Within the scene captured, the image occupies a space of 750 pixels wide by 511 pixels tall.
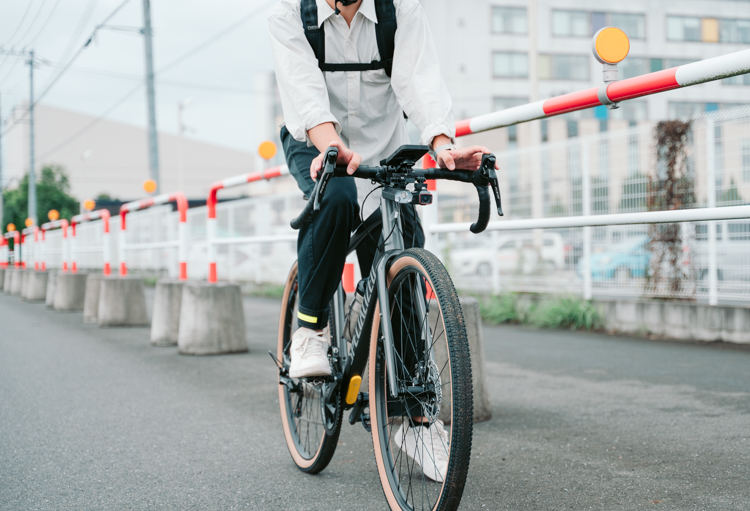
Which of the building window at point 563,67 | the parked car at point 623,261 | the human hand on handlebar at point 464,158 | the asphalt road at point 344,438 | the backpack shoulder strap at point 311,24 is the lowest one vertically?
the asphalt road at point 344,438

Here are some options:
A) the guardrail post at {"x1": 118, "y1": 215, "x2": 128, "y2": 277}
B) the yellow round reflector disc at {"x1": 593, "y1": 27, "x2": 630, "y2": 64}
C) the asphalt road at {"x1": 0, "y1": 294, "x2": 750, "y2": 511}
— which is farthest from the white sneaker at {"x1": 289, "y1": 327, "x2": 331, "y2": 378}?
the guardrail post at {"x1": 118, "y1": 215, "x2": 128, "y2": 277}

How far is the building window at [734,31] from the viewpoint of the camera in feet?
147

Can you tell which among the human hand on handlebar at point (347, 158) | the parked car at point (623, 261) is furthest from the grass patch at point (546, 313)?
the human hand on handlebar at point (347, 158)

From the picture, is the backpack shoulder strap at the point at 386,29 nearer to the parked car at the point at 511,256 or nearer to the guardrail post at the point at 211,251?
the guardrail post at the point at 211,251

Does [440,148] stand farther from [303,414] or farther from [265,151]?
[265,151]

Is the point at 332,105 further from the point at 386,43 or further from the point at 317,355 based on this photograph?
the point at 317,355

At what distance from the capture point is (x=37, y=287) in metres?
14.7

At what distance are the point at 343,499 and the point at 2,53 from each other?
38.5 m

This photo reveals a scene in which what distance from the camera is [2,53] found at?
3456cm

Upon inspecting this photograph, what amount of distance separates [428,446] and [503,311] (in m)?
6.59

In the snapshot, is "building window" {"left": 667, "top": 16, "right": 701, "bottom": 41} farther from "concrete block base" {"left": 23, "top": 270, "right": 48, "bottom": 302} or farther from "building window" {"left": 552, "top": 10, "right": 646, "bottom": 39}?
"concrete block base" {"left": 23, "top": 270, "right": 48, "bottom": 302}

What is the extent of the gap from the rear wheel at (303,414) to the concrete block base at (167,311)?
3.63 m

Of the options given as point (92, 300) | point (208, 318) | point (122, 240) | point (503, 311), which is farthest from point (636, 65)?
point (208, 318)

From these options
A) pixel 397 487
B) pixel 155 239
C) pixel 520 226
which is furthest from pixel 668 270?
pixel 155 239
